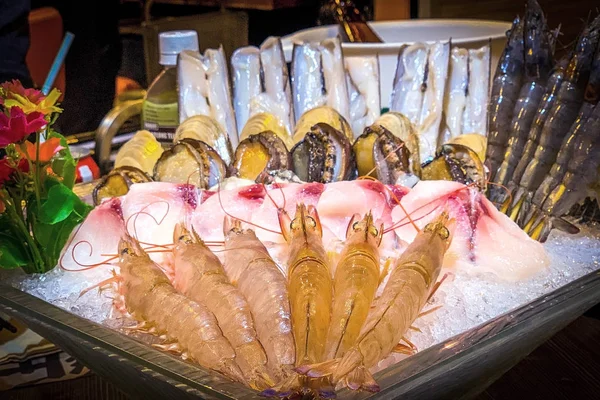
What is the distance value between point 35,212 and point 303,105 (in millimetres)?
992

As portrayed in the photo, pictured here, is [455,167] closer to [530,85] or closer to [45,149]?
[530,85]

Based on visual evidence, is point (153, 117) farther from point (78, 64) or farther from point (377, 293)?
point (78, 64)

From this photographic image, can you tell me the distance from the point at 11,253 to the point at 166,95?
0.93 meters

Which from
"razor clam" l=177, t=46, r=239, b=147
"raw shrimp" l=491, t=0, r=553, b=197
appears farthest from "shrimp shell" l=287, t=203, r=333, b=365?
"razor clam" l=177, t=46, r=239, b=147

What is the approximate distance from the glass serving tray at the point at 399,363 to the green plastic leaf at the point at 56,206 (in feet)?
0.47

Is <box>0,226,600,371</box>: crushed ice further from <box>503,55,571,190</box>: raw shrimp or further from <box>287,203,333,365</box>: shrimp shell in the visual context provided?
<box>503,55,571,190</box>: raw shrimp

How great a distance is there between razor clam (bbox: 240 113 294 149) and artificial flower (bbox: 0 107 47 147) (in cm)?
69

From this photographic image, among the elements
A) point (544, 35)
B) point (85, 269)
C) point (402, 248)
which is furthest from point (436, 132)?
point (85, 269)

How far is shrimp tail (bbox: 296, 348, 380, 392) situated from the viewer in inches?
20.8

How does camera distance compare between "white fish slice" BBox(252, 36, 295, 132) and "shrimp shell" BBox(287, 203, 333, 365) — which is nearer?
"shrimp shell" BBox(287, 203, 333, 365)

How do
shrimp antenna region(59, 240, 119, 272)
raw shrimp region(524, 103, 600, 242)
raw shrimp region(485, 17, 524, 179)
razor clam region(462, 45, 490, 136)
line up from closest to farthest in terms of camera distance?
shrimp antenna region(59, 240, 119, 272) < raw shrimp region(524, 103, 600, 242) < raw shrimp region(485, 17, 524, 179) < razor clam region(462, 45, 490, 136)

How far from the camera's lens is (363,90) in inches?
74.0

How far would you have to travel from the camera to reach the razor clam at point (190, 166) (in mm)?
1300

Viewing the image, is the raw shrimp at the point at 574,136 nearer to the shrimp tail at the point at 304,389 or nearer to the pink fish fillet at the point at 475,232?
the pink fish fillet at the point at 475,232
